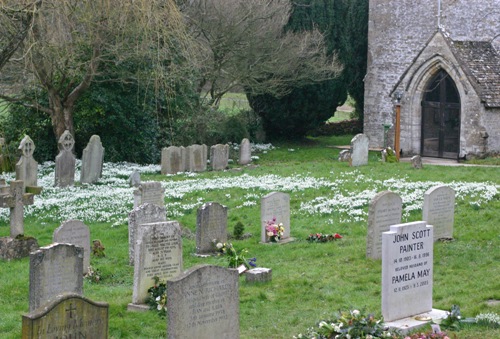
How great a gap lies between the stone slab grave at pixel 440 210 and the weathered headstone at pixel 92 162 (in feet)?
40.7

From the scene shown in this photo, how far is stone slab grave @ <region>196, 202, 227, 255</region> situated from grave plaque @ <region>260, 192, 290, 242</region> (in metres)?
1.01

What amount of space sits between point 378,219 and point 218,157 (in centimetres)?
1457

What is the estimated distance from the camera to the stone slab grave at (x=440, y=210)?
14430 mm

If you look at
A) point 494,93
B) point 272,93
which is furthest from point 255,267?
point 272,93

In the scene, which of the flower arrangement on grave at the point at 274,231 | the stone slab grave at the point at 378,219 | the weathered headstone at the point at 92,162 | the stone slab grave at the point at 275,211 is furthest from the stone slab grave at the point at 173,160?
the stone slab grave at the point at 378,219

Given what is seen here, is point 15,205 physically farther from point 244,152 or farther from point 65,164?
point 244,152

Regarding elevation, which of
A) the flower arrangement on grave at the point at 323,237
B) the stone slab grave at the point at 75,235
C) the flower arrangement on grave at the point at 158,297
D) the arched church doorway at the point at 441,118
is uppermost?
the arched church doorway at the point at 441,118

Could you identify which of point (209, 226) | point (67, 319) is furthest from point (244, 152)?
point (67, 319)

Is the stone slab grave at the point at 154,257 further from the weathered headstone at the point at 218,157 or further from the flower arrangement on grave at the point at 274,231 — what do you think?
the weathered headstone at the point at 218,157

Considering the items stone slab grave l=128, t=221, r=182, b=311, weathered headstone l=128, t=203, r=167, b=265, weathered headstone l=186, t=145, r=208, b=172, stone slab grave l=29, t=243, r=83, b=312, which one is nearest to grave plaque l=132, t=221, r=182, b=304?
stone slab grave l=128, t=221, r=182, b=311

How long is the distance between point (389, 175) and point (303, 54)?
43.6 feet

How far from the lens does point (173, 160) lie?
26.6 metres

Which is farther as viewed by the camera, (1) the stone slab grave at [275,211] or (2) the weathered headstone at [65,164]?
(2) the weathered headstone at [65,164]

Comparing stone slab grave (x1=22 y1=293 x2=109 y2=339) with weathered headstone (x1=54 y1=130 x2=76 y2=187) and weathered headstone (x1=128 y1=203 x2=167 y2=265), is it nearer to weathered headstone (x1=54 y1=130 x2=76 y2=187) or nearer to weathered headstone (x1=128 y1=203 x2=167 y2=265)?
weathered headstone (x1=128 y1=203 x2=167 y2=265)
